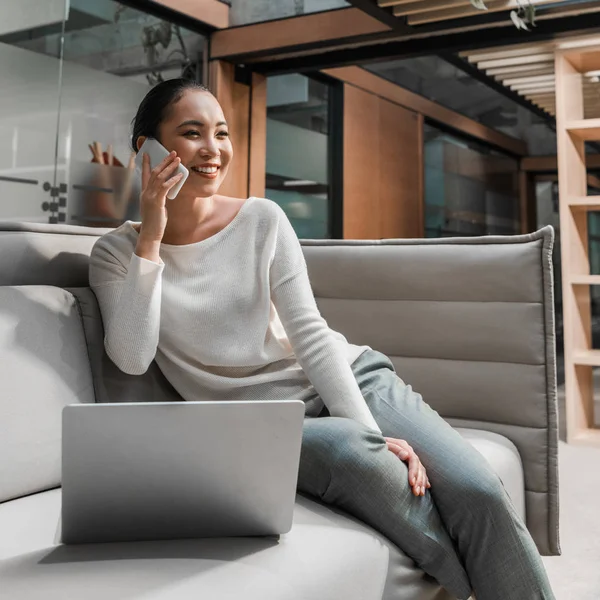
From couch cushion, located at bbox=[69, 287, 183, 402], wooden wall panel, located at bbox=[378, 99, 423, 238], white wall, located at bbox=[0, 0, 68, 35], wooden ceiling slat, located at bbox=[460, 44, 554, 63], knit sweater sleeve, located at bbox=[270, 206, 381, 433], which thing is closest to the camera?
knit sweater sleeve, located at bbox=[270, 206, 381, 433]

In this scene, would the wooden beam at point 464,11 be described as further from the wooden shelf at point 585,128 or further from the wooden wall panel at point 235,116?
the wooden wall panel at point 235,116

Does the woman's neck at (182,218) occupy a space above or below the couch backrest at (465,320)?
above

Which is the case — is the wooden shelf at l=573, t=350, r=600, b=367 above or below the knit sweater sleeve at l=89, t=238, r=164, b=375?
below

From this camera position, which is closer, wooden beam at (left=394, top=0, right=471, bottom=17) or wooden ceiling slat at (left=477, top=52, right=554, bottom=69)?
wooden beam at (left=394, top=0, right=471, bottom=17)

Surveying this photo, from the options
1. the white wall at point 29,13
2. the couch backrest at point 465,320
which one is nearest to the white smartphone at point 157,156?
the couch backrest at point 465,320

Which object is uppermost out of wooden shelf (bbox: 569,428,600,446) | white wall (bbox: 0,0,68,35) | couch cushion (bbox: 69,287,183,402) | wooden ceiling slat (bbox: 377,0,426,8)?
wooden ceiling slat (bbox: 377,0,426,8)

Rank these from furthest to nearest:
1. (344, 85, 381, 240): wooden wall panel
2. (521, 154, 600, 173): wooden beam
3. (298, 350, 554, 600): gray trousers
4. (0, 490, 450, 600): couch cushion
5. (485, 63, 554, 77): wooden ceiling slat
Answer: (344, 85, 381, 240): wooden wall panel
(521, 154, 600, 173): wooden beam
(485, 63, 554, 77): wooden ceiling slat
(298, 350, 554, 600): gray trousers
(0, 490, 450, 600): couch cushion

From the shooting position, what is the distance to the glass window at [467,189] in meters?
4.37

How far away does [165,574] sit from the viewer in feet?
2.70

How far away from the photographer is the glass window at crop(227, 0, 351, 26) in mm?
3773

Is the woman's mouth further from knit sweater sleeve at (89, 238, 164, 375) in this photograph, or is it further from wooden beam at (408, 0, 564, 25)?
wooden beam at (408, 0, 564, 25)

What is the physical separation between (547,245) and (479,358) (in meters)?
0.31

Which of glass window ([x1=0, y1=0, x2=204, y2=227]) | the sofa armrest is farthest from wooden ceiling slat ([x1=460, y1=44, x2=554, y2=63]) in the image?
the sofa armrest

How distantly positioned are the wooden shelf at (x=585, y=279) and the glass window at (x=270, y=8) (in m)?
1.86
